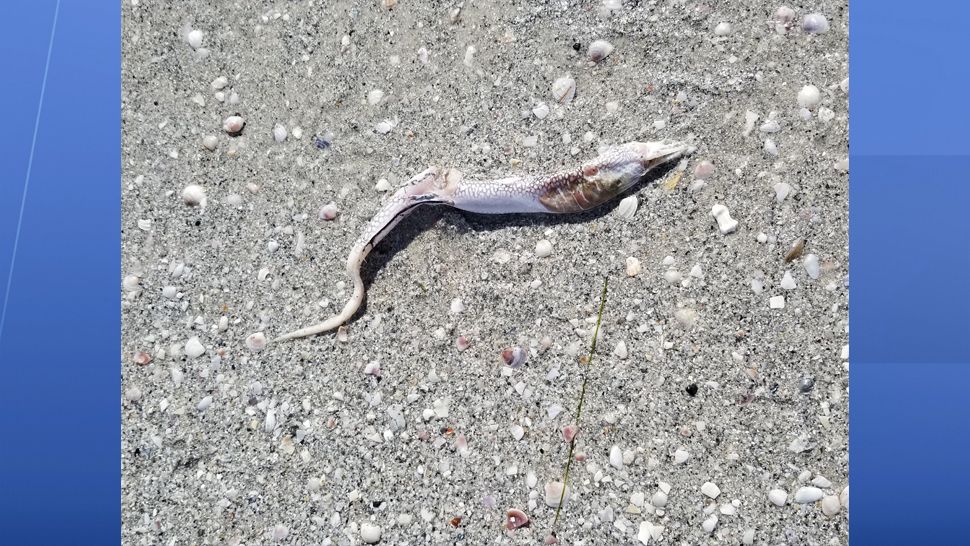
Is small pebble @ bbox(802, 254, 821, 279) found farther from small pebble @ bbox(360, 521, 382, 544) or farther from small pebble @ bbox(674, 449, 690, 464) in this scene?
small pebble @ bbox(360, 521, 382, 544)

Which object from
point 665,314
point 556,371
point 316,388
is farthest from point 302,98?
point 665,314

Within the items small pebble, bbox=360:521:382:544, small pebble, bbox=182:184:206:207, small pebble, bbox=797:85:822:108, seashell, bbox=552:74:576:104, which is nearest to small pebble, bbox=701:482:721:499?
small pebble, bbox=360:521:382:544

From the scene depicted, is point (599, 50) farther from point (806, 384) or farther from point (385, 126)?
point (806, 384)

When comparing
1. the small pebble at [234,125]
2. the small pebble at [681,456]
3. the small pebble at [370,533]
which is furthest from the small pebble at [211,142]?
the small pebble at [681,456]

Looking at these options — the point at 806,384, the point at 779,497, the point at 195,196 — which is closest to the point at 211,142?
the point at 195,196

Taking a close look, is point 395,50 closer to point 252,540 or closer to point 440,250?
point 440,250

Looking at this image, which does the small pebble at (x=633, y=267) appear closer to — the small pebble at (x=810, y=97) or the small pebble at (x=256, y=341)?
the small pebble at (x=810, y=97)
